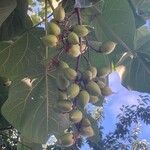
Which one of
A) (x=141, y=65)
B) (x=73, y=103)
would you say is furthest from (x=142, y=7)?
(x=73, y=103)

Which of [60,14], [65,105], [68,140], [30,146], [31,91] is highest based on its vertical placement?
[60,14]

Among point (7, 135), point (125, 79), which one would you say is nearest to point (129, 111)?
point (7, 135)

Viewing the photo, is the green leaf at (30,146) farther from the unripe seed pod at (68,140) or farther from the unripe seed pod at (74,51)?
the unripe seed pod at (74,51)

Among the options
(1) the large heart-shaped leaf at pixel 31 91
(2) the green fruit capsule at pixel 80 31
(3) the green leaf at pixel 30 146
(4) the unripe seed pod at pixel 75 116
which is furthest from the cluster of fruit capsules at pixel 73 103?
(3) the green leaf at pixel 30 146

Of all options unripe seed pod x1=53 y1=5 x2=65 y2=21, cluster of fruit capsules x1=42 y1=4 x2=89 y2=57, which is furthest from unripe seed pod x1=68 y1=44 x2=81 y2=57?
unripe seed pod x1=53 y1=5 x2=65 y2=21

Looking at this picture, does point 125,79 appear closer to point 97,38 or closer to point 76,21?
point 97,38

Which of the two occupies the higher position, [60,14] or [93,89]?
[60,14]

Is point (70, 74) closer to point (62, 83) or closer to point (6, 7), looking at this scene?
point (62, 83)
